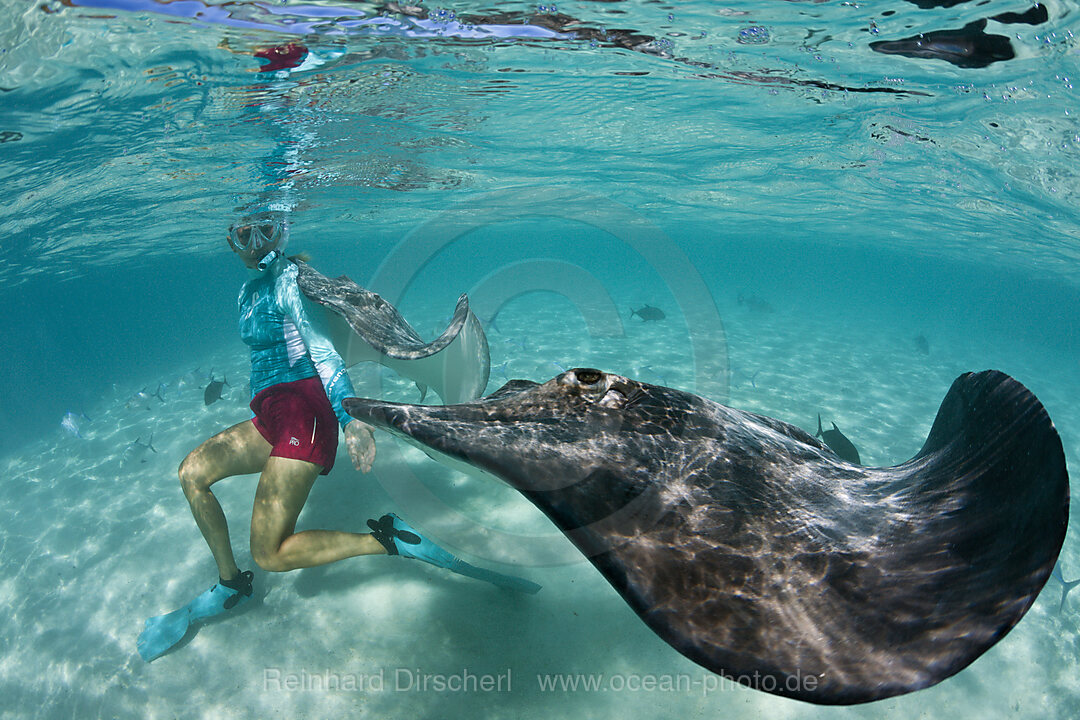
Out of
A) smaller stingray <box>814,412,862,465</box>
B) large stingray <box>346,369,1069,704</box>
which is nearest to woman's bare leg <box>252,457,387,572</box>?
large stingray <box>346,369,1069,704</box>

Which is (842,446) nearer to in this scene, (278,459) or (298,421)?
(298,421)

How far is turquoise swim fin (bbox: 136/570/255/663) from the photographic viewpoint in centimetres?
489

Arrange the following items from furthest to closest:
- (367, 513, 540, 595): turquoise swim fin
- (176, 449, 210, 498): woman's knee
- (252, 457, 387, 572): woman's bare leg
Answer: (176, 449, 210, 498): woman's knee
(367, 513, 540, 595): turquoise swim fin
(252, 457, 387, 572): woman's bare leg

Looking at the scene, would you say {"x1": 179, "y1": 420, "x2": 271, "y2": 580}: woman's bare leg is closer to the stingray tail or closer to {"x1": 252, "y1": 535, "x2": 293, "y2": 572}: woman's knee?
{"x1": 252, "y1": 535, "x2": 293, "y2": 572}: woman's knee

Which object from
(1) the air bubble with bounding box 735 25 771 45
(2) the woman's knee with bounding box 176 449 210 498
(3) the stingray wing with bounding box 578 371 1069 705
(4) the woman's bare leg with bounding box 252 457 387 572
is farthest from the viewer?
(1) the air bubble with bounding box 735 25 771 45

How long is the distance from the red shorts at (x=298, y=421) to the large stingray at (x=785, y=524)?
2777mm

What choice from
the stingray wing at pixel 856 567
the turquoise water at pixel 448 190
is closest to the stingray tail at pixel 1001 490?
the stingray wing at pixel 856 567

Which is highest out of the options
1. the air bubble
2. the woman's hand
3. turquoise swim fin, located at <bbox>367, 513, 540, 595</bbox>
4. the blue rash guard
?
the air bubble

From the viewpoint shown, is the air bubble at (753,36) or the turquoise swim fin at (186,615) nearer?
the turquoise swim fin at (186,615)

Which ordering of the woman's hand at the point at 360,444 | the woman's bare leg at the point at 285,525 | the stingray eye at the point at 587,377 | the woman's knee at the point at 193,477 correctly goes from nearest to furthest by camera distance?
the stingray eye at the point at 587,377 → the woman's hand at the point at 360,444 → the woman's bare leg at the point at 285,525 → the woman's knee at the point at 193,477

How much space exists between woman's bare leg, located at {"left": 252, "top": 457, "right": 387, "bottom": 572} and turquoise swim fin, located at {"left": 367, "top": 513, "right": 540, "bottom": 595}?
51 cm

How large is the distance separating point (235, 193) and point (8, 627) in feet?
49.3

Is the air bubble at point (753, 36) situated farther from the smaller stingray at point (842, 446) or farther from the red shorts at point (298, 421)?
the red shorts at point (298, 421)

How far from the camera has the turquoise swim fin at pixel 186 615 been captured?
4891 millimetres
